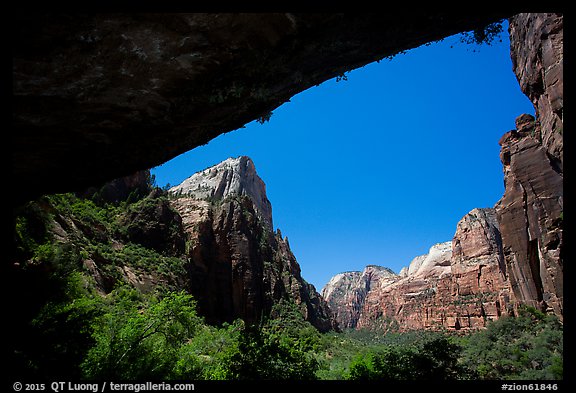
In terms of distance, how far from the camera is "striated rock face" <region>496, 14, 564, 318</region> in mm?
28969

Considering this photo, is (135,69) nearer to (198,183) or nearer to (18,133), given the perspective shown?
(18,133)

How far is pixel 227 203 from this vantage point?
7388 centimetres

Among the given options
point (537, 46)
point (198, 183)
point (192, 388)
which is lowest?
point (192, 388)

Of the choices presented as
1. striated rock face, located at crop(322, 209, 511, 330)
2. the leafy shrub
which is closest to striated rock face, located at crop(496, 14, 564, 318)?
the leafy shrub

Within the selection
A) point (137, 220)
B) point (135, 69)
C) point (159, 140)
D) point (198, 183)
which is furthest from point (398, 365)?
point (198, 183)

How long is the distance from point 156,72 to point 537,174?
1728 inches

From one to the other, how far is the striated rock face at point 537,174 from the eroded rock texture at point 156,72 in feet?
96.7

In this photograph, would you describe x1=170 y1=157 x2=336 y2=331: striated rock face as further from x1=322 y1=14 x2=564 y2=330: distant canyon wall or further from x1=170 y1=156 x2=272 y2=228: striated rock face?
x1=322 y1=14 x2=564 y2=330: distant canyon wall

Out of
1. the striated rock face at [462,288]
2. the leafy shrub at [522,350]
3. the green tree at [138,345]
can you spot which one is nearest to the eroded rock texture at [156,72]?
the green tree at [138,345]

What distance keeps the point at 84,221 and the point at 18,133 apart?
46438mm

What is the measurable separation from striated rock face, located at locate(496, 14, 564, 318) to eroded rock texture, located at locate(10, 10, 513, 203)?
29462 mm

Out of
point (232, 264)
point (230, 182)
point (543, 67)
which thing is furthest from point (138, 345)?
point (230, 182)

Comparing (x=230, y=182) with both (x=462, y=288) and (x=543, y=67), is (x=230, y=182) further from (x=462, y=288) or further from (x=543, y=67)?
(x=543, y=67)

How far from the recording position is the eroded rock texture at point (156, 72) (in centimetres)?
542
